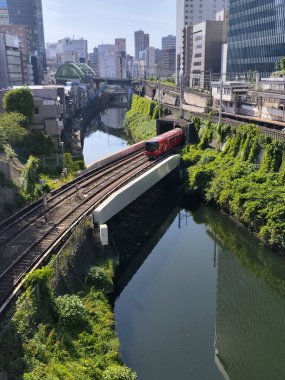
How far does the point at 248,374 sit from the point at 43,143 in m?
34.5

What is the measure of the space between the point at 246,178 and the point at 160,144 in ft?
38.0

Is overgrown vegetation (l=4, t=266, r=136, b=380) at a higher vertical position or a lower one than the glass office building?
lower

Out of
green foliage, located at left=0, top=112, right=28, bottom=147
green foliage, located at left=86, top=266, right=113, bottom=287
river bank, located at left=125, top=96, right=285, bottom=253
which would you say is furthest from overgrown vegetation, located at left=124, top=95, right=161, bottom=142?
green foliage, located at left=86, top=266, right=113, bottom=287

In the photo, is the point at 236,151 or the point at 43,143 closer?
the point at 236,151

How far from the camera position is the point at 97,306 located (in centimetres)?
1875

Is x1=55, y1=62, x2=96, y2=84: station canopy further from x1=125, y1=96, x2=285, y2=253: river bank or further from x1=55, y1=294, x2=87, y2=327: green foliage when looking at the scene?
x1=55, y1=294, x2=87, y2=327: green foliage

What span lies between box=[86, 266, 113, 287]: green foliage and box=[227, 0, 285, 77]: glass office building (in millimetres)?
66170

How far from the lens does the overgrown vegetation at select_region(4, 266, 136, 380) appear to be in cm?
1342

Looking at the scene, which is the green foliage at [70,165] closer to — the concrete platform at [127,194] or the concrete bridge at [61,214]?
the concrete bridge at [61,214]

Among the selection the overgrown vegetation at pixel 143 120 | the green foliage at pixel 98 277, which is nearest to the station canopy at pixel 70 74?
the overgrown vegetation at pixel 143 120

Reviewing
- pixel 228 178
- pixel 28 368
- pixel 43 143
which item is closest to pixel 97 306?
pixel 28 368

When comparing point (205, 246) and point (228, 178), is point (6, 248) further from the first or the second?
point (228, 178)

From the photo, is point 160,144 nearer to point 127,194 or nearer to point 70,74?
point 127,194

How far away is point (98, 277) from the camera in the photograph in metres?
20.8
